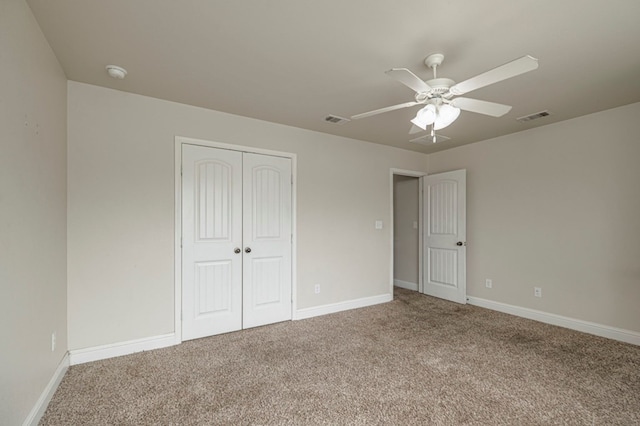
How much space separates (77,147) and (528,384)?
13.9 ft

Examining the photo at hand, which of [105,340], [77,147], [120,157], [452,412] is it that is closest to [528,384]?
[452,412]

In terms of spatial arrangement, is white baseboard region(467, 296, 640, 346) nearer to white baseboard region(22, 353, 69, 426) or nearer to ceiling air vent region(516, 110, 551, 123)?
ceiling air vent region(516, 110, 551, 123)

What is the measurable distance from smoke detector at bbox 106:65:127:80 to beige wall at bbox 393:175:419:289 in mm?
4595

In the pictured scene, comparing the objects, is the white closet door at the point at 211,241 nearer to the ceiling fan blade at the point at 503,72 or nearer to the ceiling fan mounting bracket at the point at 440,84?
the ceiling fan mounting bracket at the point at 440,84

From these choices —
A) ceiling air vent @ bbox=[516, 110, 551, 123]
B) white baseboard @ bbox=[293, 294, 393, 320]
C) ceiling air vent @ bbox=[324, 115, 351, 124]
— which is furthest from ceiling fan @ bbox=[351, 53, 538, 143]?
white baseboard @ bbox=[293, 294, 393, 320]

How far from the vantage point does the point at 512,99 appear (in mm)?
3012

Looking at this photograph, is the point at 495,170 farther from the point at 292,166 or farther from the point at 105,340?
the point at 105,340

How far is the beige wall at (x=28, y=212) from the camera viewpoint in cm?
152

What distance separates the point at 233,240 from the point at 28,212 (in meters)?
1.85

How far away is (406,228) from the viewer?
5.73 meters

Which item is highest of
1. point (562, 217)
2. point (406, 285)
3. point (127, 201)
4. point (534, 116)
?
point (534, 116)

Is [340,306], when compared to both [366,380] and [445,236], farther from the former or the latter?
[445,236]

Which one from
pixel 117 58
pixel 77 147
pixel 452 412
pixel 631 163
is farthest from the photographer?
pixel 631 163

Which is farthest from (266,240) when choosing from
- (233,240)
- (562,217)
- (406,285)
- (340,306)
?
(562,217)
